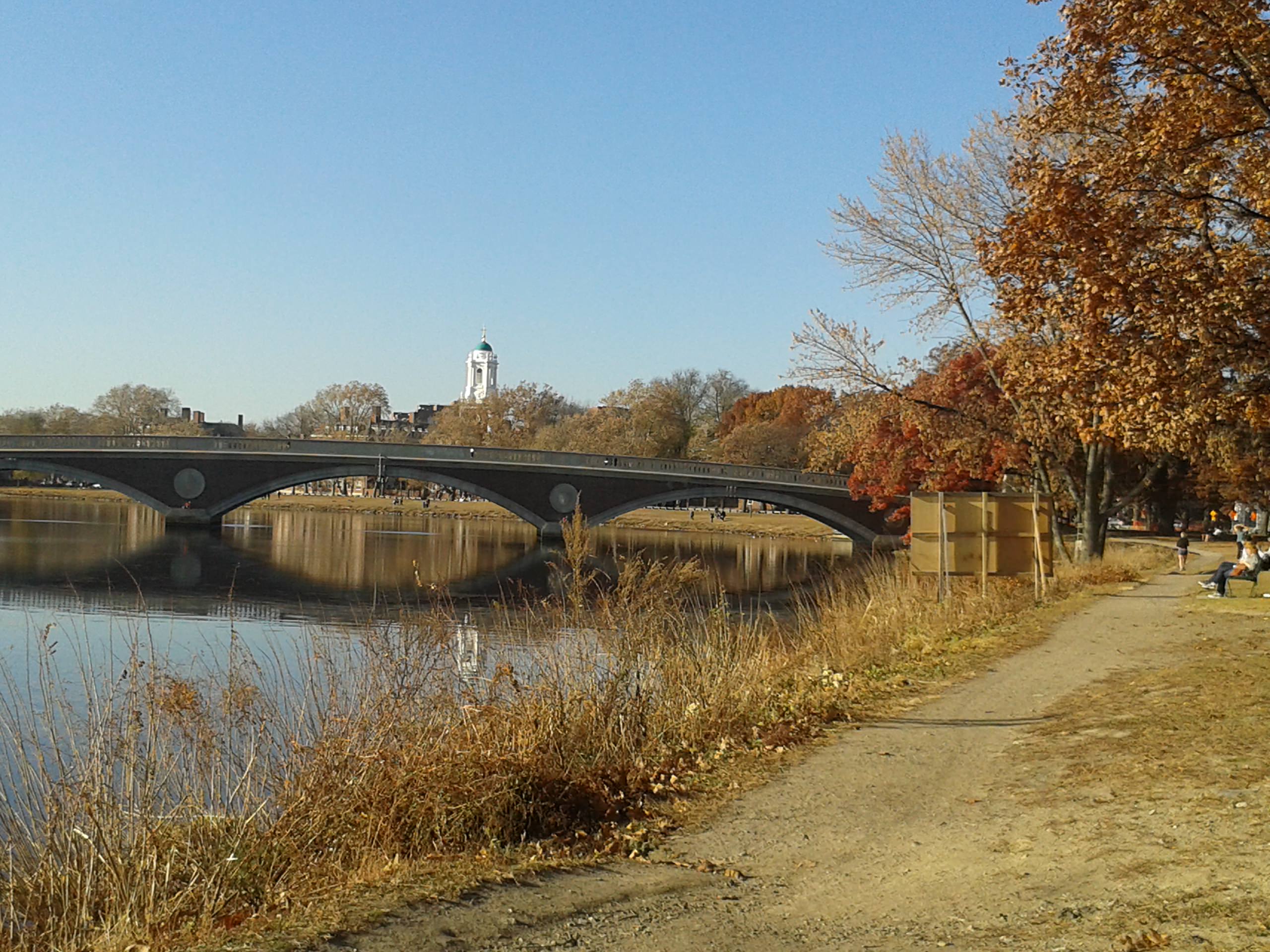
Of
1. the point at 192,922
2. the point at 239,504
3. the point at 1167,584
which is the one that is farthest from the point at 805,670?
the point at 239,504

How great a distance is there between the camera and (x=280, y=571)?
3428cm

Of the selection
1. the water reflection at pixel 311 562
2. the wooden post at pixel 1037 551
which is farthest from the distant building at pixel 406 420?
the wooden post at pixel 1037 551

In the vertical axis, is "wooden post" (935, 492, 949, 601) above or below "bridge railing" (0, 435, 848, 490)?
below

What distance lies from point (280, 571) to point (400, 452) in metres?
24.5

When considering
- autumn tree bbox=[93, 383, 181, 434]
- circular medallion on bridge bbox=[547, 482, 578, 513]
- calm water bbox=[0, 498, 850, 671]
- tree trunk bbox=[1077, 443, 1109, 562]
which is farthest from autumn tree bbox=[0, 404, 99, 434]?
tree trunk bbox=[1077, 443, 1109, 562]

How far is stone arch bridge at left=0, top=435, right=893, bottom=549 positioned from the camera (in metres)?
57.4

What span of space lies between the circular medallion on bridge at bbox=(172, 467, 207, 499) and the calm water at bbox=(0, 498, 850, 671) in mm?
1849

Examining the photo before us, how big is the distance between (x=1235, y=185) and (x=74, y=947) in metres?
12.0

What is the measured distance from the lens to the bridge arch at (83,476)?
57.9m

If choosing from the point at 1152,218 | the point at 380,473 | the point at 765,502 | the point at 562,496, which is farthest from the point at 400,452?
the point at 1152,218

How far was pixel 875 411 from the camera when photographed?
2439 cm

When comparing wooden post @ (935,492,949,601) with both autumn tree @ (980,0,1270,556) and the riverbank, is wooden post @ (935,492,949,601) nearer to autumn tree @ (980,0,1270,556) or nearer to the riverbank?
autumn tree @ (980,0,1270,556)

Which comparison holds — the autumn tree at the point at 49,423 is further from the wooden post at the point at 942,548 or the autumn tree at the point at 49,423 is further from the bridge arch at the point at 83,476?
the wooden post at the point at 942,548

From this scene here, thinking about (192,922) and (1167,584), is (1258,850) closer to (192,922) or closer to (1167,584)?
(192,922)
